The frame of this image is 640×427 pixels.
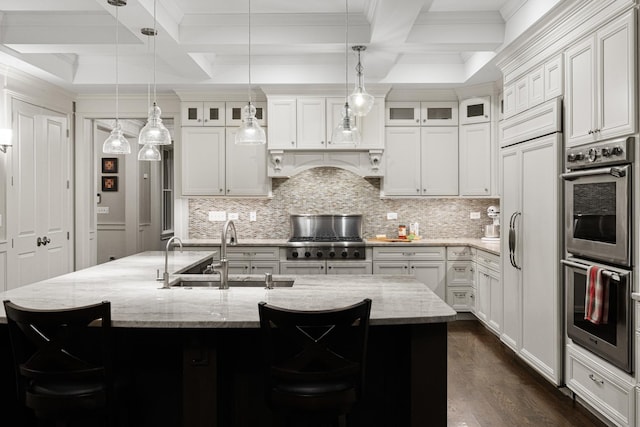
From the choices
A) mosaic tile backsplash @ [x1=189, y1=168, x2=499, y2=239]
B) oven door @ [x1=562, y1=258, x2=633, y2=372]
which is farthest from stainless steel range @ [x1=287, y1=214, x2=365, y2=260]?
oven door @ [x1=562, y1=258, x2=633, y2=372]

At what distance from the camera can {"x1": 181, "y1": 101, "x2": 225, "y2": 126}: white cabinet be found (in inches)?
244

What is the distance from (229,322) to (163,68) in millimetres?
4126

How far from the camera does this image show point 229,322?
7.43 feet

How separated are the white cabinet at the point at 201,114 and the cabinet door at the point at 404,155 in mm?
1949

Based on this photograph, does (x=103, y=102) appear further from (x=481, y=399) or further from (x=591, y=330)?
(x=591, y=330)

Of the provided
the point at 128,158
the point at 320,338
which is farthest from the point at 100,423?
the point at 128,158

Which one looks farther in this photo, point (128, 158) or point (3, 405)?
point (128, 158)

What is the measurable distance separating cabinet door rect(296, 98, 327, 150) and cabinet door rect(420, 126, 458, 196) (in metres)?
1.20

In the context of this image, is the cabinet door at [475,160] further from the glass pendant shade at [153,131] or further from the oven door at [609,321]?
the glass pendant shade at [153,131]

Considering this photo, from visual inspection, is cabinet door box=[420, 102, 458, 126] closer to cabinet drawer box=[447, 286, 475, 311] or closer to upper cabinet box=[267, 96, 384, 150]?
upper cabinet box=[267, 96, 384, 150]

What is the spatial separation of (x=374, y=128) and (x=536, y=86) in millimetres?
2320

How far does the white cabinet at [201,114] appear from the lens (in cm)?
619

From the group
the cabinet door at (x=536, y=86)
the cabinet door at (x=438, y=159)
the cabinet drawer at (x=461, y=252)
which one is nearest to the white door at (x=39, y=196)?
the cabinet door at (x=438, y=159)

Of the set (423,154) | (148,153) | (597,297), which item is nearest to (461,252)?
(423,154)
